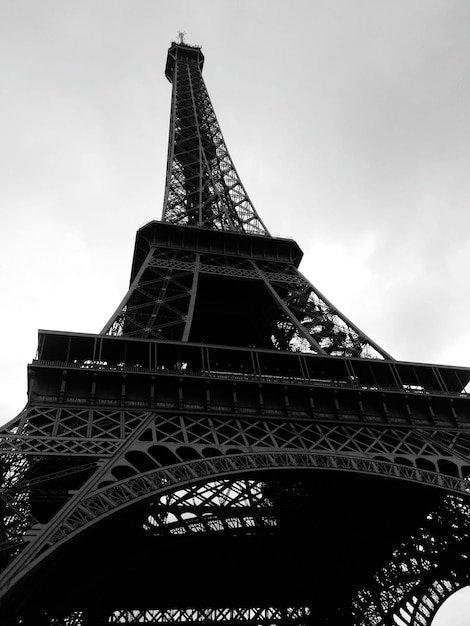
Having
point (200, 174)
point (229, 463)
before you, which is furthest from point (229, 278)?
point (229, 463)

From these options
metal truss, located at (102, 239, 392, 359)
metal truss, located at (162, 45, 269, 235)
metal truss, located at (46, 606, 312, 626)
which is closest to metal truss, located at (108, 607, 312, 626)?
metal truss, located at (46, 606, 312, 626)

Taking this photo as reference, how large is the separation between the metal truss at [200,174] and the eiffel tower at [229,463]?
481 cm

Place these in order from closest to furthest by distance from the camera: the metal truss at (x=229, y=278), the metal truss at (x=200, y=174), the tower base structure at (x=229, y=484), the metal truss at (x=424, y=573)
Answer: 1. the tower base structure at (x=229, y=484)
2. the metal truss at (x=424, y=573)
3. the metal truss at (x=229, y=278)
4. the metal truss at (x=200, y=174)

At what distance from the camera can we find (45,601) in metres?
20.9

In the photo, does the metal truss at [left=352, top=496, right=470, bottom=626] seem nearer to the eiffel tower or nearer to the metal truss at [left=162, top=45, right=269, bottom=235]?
the eiffel tower

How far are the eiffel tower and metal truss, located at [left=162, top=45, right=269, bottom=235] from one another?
4.81 meters

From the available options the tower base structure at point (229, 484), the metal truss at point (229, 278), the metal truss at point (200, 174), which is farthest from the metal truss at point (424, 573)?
the metal truss at point (200, 174)

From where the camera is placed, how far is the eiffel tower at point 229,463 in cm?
1838

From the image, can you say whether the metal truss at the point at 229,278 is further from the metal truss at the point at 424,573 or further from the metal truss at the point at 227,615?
the metal truss at the point at 227,615

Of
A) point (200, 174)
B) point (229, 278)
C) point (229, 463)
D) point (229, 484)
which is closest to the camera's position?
point (229, 463)

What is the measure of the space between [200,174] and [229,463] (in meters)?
29.3

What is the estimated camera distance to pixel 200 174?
44.5 metres

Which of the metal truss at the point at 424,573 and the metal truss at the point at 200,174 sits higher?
the metal truss at the point at 200,174

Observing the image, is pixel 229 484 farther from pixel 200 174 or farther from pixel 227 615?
pixel 200 174
